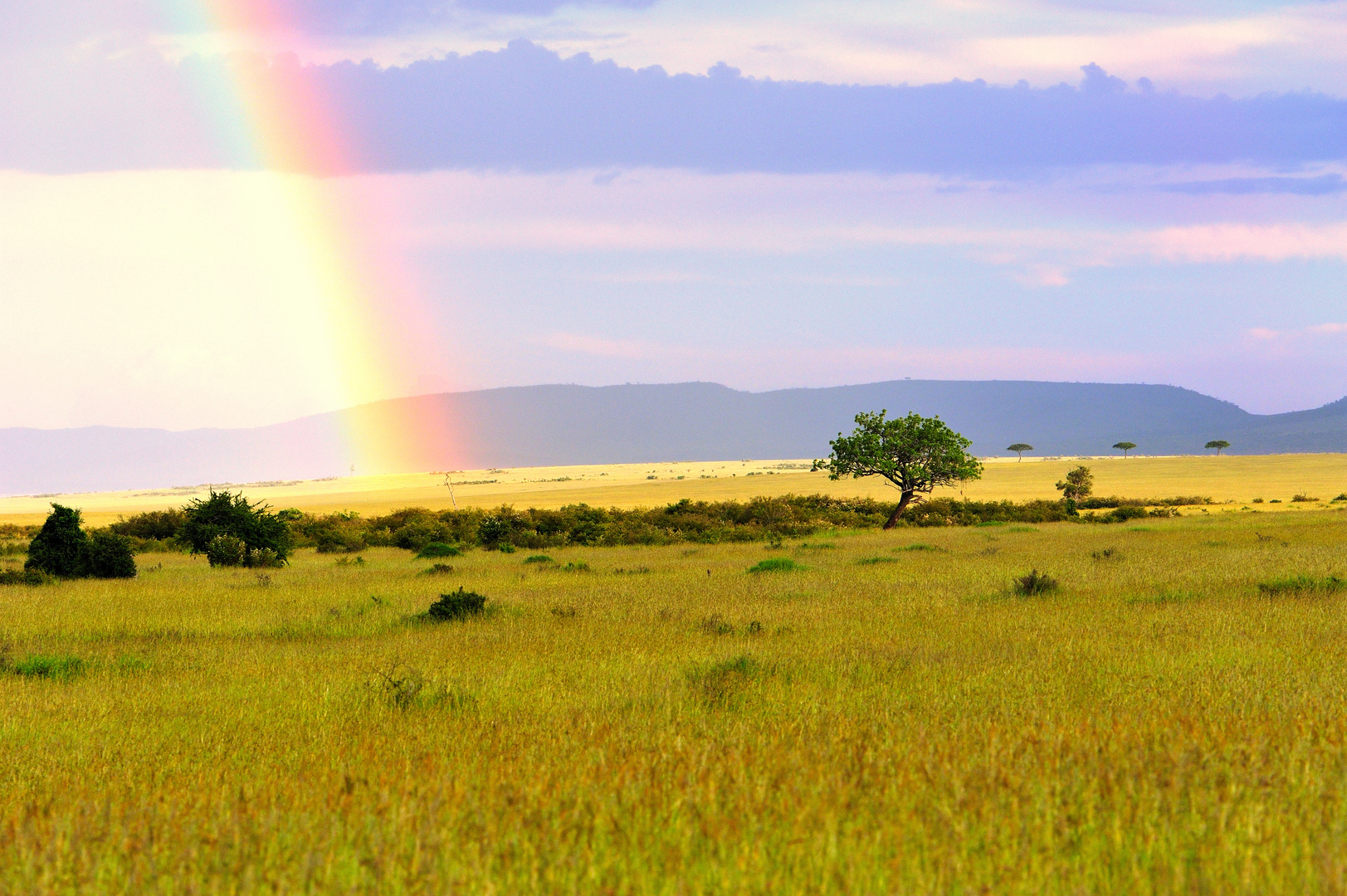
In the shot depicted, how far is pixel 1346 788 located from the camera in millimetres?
4664

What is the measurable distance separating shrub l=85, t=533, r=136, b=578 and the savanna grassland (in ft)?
30.4

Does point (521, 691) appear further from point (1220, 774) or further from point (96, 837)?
point (1220, 774)

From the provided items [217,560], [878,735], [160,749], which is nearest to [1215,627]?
[878,735]

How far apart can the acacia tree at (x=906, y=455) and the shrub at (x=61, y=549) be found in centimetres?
2953

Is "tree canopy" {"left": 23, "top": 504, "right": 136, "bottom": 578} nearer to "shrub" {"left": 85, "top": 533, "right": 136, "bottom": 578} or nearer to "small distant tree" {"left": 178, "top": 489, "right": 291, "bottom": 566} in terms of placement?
"shrub" {"left": 85, "top": 533, "right": 136, "bottom": 578}

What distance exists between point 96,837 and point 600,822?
2163mm

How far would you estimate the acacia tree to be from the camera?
146 ft

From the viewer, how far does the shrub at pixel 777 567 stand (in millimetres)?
22578

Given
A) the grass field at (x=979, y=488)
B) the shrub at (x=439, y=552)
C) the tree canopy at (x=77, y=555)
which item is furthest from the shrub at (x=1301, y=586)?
the grass field at (x=979, y=488)

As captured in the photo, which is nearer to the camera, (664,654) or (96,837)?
(96,837)

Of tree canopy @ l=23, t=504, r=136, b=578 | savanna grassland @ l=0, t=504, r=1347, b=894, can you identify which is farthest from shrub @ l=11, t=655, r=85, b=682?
tree canopy @ l=23, t=504, r=136, b=578

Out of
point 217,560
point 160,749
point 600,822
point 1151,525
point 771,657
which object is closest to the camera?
point 600,822

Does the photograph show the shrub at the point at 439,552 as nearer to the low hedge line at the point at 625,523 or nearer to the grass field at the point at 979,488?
the low hedge line at the point at 625,523

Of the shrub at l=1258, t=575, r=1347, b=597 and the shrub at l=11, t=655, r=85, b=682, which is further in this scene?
the shrub at l=1258, t=575, r=1347, b=597
